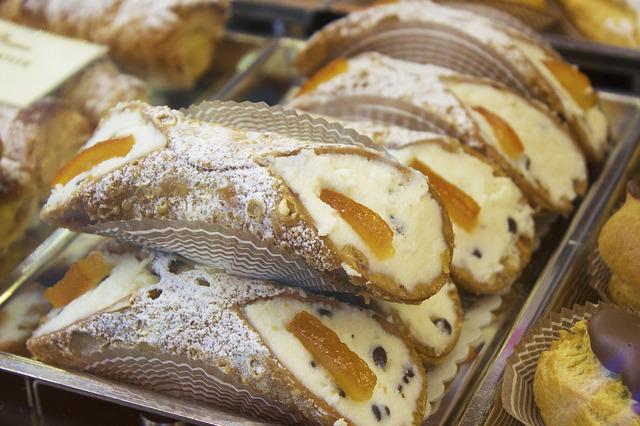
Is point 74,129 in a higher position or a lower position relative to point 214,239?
lower

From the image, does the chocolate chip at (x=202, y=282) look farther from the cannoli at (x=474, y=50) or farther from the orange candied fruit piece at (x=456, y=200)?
the cannoli at (x=474, y=50)

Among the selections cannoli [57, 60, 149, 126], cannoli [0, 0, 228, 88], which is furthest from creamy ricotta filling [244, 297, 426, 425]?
cannoli [0, 0, 228, 88]

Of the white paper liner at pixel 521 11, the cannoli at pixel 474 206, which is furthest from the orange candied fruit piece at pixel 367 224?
the white paper liner at pixel 521 11

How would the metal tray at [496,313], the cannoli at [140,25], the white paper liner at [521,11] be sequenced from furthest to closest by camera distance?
the white paper liner at [521,11] → the cannoli at [140,25] → the metal tray at [496,313]

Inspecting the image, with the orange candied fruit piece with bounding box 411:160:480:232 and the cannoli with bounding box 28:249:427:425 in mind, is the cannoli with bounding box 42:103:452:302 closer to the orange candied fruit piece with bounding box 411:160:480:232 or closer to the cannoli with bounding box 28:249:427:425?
the cannoli with bounding box 28:249:427:425

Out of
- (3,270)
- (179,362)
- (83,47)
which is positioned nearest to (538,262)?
(179,362)

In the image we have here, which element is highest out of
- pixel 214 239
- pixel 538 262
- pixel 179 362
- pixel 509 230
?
pixel 214 239

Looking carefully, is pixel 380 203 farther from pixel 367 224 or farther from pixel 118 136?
pixel 118 136

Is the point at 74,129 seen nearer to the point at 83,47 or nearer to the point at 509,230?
the point at 83,47

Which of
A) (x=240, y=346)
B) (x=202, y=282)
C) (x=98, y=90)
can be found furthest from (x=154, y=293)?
(x=98, y=90)
